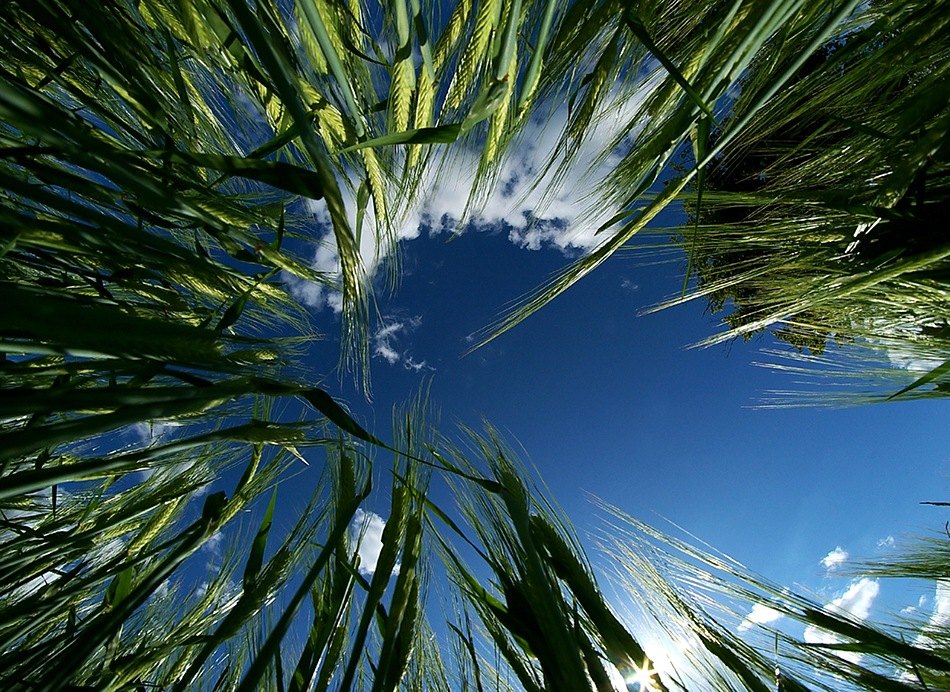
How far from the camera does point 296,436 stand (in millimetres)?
574

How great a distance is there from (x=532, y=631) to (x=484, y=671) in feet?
2.12

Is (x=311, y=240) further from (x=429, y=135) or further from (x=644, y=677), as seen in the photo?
(x=644, y=677)

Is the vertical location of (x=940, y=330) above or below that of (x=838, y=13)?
below

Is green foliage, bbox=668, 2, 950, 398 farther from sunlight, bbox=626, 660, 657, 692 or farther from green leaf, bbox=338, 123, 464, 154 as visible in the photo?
sunlight, bbox=626, 660, 657, 692

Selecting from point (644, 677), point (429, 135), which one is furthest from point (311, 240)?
point (644, 677)

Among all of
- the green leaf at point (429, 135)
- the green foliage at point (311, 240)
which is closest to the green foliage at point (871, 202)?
the green foliage at point (311, 240)

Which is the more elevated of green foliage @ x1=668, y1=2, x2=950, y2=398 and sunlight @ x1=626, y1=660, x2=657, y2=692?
green foliage @ x1=668, y1=2, x2=950, y2=398

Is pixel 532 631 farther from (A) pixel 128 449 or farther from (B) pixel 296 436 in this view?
(A) pixel 128 449

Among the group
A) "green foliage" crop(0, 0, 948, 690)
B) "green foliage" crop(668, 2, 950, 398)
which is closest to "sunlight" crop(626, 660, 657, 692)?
"green foliage" crop(0, 0, 948, 690)

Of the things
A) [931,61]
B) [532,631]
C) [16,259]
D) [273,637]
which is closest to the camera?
[273,637]

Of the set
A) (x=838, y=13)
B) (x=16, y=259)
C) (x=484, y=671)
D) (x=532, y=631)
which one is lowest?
(x=484, y=671)

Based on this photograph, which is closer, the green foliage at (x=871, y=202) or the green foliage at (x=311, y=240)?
the green foliage at (x=311, y=240)

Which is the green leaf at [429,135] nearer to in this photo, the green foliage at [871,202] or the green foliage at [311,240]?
the green foliage at [311,240]

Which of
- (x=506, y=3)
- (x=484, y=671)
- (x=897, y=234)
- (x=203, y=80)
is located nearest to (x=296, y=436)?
(x=506, y=3)
